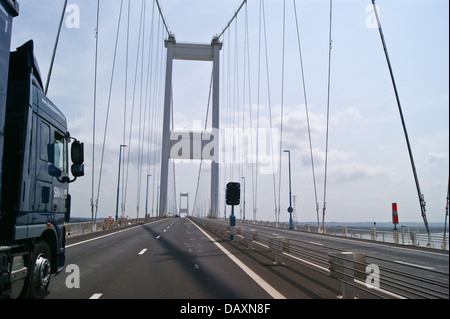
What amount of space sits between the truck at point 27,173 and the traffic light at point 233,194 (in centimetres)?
942

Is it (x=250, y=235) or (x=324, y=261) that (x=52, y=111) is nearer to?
(x=324, y=261)

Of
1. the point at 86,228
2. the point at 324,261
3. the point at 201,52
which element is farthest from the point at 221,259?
the point at 201,52

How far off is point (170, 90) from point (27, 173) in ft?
179

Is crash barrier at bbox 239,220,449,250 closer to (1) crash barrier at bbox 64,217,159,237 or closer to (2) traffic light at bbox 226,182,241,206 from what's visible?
(2) traffic light at bbox 226,182,241,206

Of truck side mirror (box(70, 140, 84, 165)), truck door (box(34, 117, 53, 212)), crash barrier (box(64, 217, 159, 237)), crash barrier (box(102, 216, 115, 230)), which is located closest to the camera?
truck door (box(34, 117, 53, 212))

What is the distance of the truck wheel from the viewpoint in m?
5.76

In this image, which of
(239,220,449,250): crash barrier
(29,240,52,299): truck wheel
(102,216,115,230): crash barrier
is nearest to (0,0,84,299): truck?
(29,240,52,299): truck wheel

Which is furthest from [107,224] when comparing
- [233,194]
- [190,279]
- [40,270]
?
[40,270]

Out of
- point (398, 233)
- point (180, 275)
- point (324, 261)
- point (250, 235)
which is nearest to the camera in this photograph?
point (324, 261)

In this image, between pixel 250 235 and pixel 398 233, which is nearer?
pixel 250 235

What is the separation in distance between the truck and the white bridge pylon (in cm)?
5212
